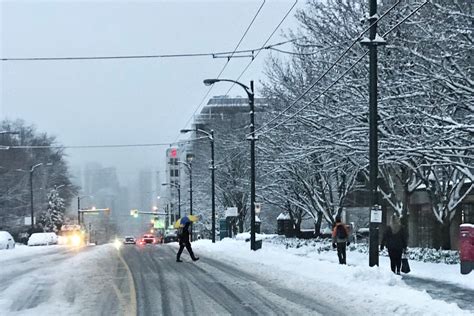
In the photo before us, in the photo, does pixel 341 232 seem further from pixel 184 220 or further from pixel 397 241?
pixel 184 220

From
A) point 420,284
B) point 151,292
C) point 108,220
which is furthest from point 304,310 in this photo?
point 108,220

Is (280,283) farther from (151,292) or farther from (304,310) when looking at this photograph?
(304,310)

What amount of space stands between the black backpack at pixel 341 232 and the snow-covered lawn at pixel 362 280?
118 centimetres

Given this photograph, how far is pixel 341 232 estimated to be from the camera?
22.8 meters

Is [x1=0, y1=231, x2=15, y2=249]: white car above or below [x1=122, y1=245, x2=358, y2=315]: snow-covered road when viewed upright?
below

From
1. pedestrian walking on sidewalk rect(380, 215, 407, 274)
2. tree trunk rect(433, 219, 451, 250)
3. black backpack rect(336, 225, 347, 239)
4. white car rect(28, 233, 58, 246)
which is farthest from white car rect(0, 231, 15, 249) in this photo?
pedestrian walking on sidewalk rect(380, 215, 407, 274)

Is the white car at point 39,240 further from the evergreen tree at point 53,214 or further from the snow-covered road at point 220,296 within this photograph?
the evergreen tree at point 53,214

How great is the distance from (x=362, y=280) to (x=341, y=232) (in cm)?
706

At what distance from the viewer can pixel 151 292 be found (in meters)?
15.0

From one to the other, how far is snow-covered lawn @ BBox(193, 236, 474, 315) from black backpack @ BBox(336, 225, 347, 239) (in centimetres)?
118

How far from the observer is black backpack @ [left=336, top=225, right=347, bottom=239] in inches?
892

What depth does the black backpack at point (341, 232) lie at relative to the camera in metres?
22.7

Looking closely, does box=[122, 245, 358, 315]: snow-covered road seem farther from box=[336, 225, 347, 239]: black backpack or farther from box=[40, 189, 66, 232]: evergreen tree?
box=[40, 189, 66, 232]: evergreen tree

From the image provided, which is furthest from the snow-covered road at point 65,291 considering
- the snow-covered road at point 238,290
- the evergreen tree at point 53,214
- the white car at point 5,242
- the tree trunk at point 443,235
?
the evergreen tree at point 53,214
